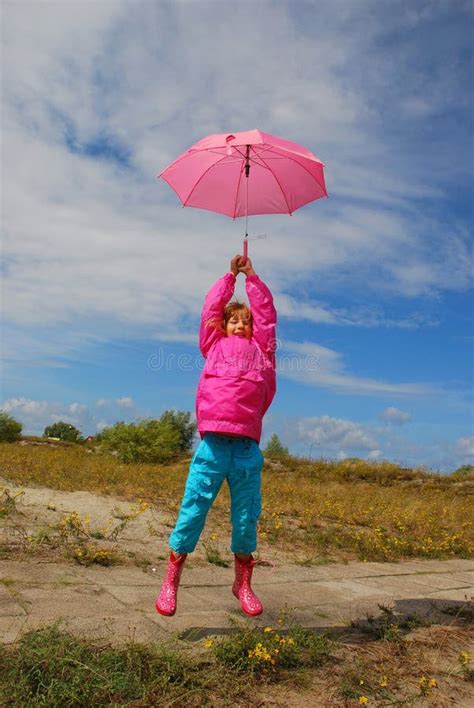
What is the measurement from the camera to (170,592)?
3.40 m

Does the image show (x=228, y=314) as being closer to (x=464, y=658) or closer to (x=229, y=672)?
(x=229, y=672)

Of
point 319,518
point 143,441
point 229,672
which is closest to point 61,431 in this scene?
point 143,441

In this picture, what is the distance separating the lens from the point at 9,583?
372cm

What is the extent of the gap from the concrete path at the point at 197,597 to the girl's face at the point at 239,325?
178cm

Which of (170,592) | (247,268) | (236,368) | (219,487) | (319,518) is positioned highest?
(247,268)

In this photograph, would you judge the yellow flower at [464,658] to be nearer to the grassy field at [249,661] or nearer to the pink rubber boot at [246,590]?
the grassy field at [249,661]

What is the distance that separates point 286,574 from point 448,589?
59.6 inches

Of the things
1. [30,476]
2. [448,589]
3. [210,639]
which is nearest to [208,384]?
[210,639]

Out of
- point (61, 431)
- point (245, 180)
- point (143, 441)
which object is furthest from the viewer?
point (61, 431)

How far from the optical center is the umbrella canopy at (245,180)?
4602 mm

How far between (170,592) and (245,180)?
3.12 meters

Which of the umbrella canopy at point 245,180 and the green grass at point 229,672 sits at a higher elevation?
the umbrella canopy at point 245,180

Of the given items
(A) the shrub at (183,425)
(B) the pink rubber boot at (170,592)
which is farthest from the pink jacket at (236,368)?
(A) the shrub at (183,425)

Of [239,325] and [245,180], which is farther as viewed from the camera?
[245,180]
